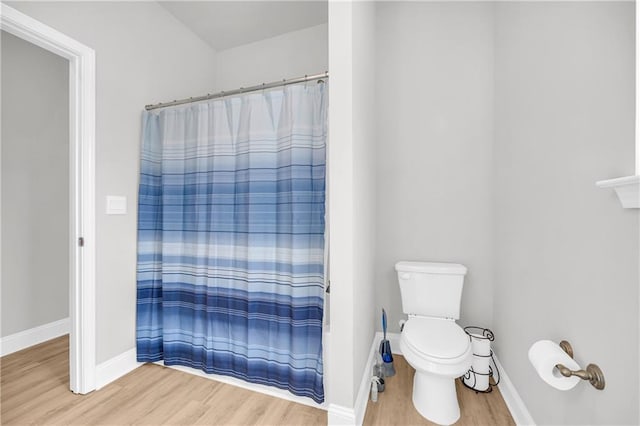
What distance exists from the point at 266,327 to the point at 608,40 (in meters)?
1.95

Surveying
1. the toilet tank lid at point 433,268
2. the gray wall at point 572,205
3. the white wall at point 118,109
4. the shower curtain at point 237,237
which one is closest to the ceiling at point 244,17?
the white wall at point 118,109

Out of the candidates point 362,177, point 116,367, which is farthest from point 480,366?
point 116,367

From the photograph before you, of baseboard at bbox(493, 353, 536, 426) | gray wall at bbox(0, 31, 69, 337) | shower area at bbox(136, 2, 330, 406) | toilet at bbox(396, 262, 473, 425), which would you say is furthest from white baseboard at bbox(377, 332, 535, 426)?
gray wall at bbox(0, 31, 69, 337)

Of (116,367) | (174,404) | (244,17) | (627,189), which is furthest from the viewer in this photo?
(244,17)

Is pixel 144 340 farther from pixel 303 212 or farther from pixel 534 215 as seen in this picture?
pixel 534 215

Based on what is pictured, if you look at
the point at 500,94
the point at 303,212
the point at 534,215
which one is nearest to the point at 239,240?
the point at 303,212

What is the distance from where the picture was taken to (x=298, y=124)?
1603 millimetres

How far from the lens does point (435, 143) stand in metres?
2.12

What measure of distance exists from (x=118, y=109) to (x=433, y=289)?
2.45m

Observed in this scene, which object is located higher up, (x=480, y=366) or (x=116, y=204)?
(x=116, y=204)

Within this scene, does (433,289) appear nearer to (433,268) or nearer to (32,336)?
(433,268)

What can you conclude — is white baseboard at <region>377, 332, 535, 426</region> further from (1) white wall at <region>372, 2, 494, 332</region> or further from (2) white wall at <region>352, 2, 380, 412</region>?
(2) white wall at <region>352, 2, 380, 412</region>

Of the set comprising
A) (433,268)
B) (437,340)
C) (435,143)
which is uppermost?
(435,143)

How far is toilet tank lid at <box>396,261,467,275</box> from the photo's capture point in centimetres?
188
